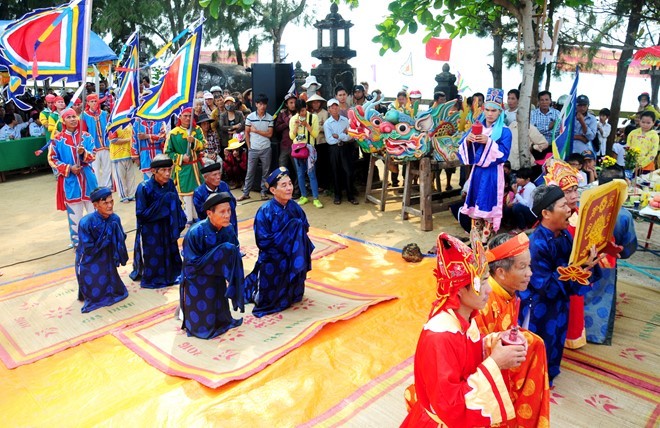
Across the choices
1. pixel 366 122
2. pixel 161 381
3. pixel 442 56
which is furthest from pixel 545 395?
pixel 442 56

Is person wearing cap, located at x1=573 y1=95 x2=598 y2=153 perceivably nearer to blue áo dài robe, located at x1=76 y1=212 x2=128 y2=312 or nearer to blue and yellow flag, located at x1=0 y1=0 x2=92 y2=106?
blue áo dài robe, located at x1=76 y1=212 x2=128 y2=312

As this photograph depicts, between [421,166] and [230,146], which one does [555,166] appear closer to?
[421,166]

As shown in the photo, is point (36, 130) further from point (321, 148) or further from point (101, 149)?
point (321, 148)

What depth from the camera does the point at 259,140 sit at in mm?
9484

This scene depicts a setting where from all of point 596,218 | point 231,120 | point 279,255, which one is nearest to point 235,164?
point 231,120

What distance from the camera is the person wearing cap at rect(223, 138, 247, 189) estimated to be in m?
10.5

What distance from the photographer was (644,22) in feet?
32.9

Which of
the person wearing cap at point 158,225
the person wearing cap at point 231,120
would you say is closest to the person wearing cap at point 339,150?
the person wearing cap at point 231,120

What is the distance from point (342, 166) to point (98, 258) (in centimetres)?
482

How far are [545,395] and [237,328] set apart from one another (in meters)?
3.04

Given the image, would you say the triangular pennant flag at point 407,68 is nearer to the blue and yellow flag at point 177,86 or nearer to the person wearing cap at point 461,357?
the blue and yellow flag at point 177,86

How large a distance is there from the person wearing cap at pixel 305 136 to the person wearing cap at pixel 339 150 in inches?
9.4

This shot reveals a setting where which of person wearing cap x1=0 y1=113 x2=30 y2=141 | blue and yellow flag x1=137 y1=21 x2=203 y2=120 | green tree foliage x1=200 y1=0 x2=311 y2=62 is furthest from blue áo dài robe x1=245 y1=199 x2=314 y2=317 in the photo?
green tree foliage x1=200 y1=0 x2=311 y2=62

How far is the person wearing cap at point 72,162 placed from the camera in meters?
6.73
